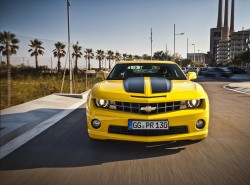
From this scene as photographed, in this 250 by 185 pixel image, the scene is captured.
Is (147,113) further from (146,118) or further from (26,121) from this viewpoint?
(26,121)

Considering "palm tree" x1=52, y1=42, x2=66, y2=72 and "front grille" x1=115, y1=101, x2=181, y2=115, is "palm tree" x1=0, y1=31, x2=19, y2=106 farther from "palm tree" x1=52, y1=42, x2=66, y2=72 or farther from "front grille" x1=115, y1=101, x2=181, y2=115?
"front grille" x1=115, y1=101, x2=181, y2=115

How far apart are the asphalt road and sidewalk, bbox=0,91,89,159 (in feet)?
0.92

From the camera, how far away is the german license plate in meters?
3.96

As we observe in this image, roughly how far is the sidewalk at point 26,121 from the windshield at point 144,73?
1949mm

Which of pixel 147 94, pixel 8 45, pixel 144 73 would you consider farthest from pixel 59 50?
pixel 147 94

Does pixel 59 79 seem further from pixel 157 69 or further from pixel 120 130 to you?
pixel 120 130

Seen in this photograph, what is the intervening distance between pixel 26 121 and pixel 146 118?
3492mm

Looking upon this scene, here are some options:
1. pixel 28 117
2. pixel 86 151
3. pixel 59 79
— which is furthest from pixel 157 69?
pixel 59 79

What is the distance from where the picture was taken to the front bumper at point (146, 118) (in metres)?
3.98

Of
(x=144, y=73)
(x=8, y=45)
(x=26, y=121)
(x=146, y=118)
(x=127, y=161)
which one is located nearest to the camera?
(x=127, y=161)

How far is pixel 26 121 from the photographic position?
6328 millimetres

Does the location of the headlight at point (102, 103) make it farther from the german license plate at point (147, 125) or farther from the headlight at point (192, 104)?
the headlight at point (192, 104)

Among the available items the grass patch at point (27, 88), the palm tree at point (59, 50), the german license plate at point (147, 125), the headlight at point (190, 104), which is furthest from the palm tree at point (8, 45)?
the headlight at point (190, 104)

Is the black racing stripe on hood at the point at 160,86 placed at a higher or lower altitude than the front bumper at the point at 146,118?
higher
